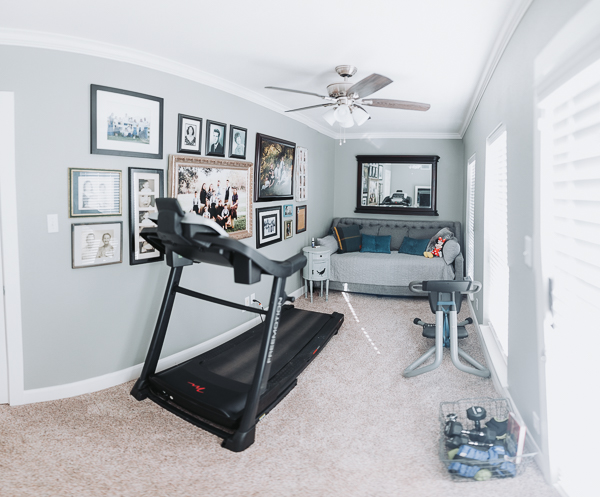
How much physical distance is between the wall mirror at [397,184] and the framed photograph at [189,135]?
383cm

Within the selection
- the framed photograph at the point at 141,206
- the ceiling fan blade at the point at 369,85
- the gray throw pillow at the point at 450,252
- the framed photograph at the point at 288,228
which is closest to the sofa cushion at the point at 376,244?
the gray throw pillow at the point at 450,252

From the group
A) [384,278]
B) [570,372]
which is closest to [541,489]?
[570,372]

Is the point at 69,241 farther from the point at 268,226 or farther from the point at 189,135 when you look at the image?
the point at 268,226

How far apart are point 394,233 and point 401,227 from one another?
161mm

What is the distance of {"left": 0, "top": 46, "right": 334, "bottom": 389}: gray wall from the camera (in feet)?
8.22

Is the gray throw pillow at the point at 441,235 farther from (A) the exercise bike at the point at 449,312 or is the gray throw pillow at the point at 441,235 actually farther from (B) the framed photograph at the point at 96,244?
(B) the framed photograph at the point at 96,244

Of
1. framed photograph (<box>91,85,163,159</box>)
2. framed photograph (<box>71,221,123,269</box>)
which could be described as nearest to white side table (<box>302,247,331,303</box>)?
framed photograph (<box>91,85,163,159</box>)

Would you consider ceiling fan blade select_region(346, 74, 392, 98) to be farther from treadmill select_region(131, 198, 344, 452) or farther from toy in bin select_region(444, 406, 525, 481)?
toy in bin select_region(444, 406, 525, 481)

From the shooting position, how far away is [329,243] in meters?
5.75

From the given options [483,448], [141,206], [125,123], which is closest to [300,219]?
[141,206]

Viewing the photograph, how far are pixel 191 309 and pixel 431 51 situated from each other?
272 centimetres

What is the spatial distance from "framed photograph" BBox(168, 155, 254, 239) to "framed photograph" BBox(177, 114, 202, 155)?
8 centimetres

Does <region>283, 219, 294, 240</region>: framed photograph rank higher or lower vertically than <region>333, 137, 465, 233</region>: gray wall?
lower

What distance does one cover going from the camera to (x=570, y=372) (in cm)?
170
